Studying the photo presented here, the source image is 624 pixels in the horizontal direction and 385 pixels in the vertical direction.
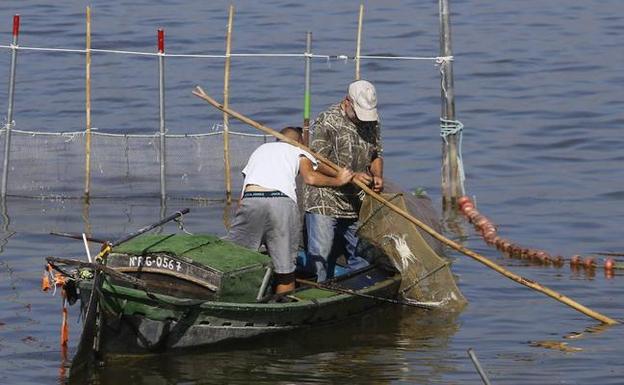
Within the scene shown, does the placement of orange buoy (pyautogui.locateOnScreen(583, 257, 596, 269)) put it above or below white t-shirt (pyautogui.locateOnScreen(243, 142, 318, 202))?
below

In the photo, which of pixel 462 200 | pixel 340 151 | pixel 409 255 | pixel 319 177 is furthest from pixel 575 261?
pixel 319 177

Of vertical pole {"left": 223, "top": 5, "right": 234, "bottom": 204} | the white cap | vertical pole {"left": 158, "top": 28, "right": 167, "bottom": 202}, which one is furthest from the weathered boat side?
vertical pole {"left": 158, "top": 28, "right": 167, "bottom": 202}

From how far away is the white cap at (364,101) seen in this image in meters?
13.4

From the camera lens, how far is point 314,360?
12930 mm

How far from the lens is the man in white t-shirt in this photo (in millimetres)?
12758

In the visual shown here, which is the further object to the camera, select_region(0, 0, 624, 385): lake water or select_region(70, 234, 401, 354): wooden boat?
select_region(0, 0, 624, 385): lake water

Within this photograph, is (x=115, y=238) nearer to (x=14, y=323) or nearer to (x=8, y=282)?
(x=8, y=282)

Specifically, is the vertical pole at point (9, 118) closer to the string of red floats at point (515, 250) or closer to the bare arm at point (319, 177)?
the string of red floats at point (515, 250)

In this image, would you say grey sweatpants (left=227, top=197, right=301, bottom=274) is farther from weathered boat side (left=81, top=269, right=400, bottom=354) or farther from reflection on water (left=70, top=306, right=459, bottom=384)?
reflection on water (left=70, top=306, right=459, bottom=384)

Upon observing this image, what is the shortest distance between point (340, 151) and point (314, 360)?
6.23 feet

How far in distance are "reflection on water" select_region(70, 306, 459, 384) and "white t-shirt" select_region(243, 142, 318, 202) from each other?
4.18ft

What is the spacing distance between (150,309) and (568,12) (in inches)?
795

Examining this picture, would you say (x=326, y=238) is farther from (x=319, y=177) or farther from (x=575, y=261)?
(x=575, y=261)

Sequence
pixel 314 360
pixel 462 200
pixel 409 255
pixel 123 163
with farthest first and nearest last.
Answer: pixel 123 163 → pixel 462 200 → pixel 409 255 → pixel 314 360
